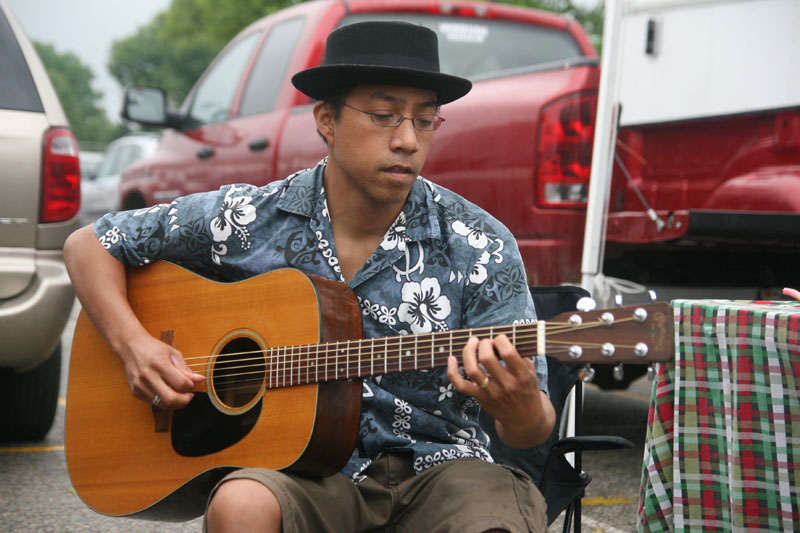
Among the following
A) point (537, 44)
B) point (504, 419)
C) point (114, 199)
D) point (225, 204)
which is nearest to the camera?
point (504, 419)

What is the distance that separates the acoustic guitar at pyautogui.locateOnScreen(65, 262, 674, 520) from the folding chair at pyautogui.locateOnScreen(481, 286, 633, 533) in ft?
1.98

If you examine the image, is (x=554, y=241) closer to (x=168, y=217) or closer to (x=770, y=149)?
(x=770, y=149)

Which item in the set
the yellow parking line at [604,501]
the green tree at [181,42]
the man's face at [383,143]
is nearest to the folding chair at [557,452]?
the man's face at [383,143]

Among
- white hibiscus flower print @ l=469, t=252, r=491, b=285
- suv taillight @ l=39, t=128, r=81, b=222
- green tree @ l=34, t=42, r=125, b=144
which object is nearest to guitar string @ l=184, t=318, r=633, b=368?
white hibiscus flower print @ l=469, t=252, r=491, b=285

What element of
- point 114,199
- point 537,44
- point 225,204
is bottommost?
point 114,199

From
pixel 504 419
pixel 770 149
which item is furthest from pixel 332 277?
pixel 770 149

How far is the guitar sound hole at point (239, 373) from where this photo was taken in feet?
7.90

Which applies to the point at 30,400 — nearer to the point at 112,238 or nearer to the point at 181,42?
the point at 112,238

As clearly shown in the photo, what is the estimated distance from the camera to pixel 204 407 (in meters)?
2.51

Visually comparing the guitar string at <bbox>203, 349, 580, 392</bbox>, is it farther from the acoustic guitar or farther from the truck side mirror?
the truck side mirror

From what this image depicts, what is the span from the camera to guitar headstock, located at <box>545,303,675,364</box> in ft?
6.27

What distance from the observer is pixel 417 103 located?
2.46 m

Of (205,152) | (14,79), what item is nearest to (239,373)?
(14,79)

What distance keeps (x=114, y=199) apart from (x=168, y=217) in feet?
45.3
